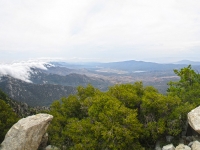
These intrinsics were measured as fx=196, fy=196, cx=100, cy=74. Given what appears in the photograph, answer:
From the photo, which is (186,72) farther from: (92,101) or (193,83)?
(92,101)

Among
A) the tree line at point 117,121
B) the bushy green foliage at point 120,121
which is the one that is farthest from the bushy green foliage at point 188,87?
the bushy green foliage at point 120,121

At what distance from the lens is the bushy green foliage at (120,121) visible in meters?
30.0

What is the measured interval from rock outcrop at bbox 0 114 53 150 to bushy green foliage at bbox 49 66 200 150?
3.97 m

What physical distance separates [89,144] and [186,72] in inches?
1186

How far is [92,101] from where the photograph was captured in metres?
36.8

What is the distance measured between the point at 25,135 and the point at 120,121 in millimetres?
15027

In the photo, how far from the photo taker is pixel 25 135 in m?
30.7

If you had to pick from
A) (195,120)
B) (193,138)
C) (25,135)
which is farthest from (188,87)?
(25,135)

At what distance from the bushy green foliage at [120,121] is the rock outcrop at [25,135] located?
397 cm

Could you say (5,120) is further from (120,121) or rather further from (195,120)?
(195,120)

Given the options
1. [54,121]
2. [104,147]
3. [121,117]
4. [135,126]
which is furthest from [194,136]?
[54,121]

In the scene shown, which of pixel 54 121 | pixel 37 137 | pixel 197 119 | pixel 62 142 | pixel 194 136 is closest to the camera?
pixel 197 119

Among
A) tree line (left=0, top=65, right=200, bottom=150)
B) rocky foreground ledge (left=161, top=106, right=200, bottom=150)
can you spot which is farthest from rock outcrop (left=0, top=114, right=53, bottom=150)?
rocky foreground ledge (left=161, top=106, right=200, bottom=150)

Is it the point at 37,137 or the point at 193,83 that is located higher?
the point at 193,83
